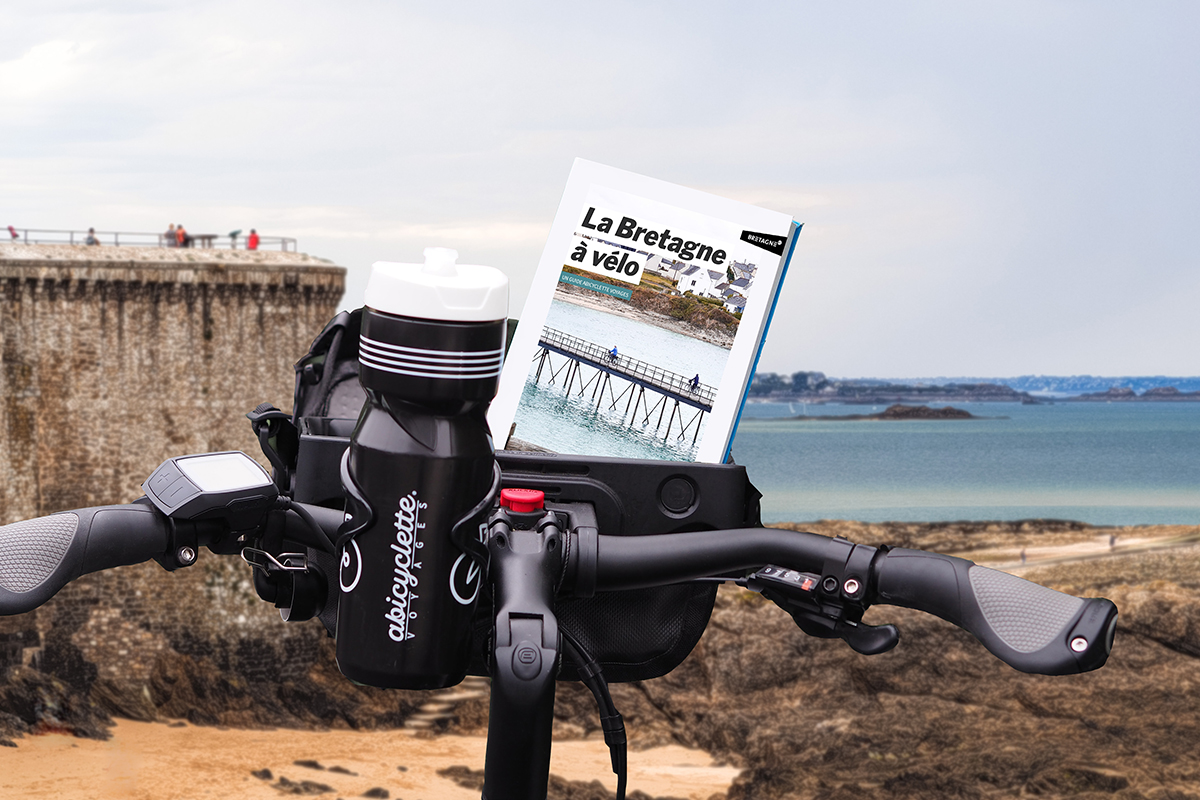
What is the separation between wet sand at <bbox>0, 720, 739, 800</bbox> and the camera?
71.9 ft

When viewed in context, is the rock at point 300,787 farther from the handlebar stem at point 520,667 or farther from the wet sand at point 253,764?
the handlebar stem at point 520,667

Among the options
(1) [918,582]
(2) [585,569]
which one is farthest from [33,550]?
(1) [918,582]

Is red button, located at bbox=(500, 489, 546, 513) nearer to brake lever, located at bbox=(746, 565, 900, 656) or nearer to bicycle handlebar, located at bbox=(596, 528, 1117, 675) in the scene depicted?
bicycle handlebar, located at bbox=(596, 528, 1117, 675)

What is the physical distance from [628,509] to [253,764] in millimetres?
23721

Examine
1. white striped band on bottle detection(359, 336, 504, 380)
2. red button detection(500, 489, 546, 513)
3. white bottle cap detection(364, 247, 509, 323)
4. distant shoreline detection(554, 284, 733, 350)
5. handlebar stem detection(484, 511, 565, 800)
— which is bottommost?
handlebar stem detection(484, 511, 565, 800)

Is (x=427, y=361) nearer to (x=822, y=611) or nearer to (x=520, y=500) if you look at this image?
(x=520, y=500)

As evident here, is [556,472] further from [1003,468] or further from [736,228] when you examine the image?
[1003,468]

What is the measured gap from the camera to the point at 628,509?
2.35 meters

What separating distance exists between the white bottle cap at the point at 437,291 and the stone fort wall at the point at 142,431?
21320mm

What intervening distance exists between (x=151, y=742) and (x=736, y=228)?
25.2 metres

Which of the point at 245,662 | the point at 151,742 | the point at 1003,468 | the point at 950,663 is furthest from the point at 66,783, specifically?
the point at 1003,468

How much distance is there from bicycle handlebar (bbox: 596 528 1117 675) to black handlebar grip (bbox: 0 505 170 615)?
796 mm

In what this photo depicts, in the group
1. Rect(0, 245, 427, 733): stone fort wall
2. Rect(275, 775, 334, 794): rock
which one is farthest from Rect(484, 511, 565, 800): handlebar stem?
Rect(275, 775, 334, 794): rock

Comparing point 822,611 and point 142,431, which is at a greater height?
point 822,611
